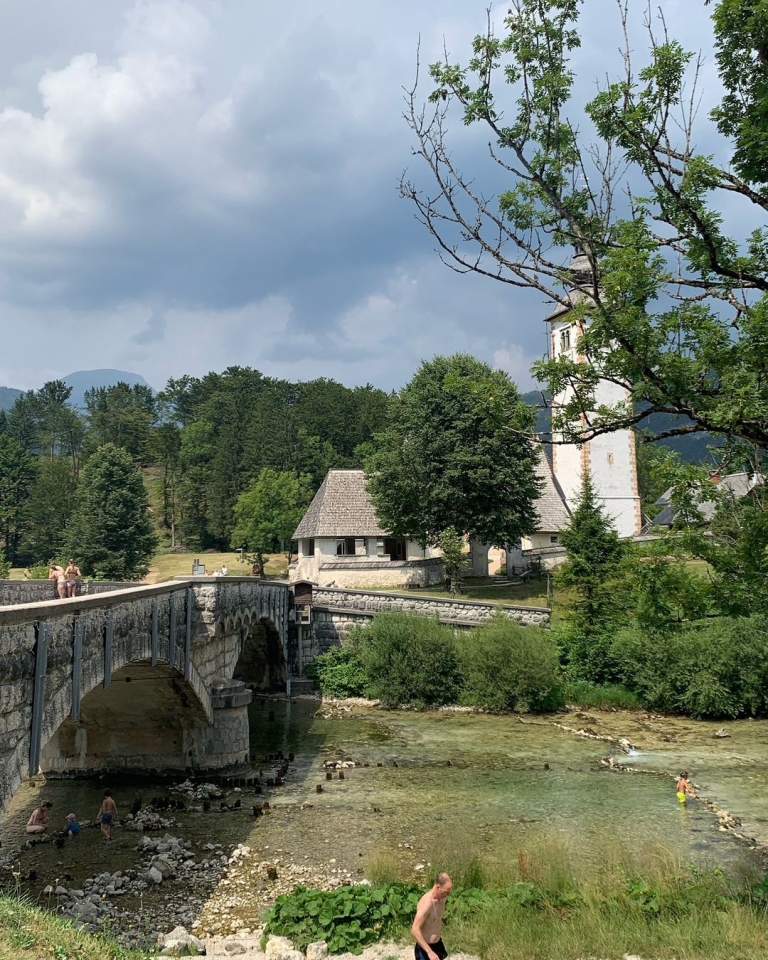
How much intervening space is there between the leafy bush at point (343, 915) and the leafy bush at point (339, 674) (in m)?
18.9

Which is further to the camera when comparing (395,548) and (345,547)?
(395,548)

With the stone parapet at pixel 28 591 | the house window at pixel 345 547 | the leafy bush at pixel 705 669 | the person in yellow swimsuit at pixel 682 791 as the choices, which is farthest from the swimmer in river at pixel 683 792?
the house window at pixel 345 547

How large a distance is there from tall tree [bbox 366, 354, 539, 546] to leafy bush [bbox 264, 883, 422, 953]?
1099 inches

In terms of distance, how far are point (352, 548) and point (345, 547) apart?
499 mm

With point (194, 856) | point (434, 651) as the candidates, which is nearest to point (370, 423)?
point (434, 651)

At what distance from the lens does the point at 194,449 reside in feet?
269

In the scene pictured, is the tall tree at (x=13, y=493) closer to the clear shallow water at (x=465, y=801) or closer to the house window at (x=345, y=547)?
the house window at (x=345, y=547)

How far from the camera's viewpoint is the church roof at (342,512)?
4666cm

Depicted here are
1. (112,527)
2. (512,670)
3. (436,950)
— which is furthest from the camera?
(112,527)

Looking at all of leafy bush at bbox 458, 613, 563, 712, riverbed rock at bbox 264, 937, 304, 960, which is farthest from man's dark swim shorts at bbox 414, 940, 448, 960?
leafy bush at bbox 458, 613, 563, 712

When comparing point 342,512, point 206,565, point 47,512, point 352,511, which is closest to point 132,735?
point 342,512

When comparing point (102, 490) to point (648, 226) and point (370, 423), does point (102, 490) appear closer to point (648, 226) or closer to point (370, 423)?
point (370, 423)

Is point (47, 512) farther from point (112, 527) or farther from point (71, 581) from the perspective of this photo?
point (71, 581)

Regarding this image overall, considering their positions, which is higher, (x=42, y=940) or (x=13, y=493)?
(x=13, y=493)
